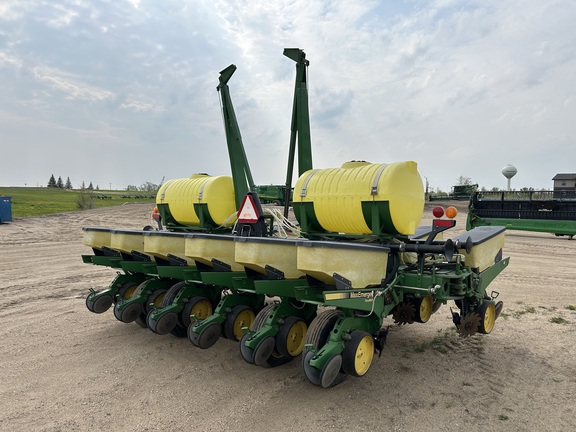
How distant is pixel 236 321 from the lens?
197 inches

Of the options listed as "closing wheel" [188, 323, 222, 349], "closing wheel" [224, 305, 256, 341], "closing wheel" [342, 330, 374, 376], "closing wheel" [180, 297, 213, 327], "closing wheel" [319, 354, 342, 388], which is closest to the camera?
"closing wheel" [319, 354, 342, 388]

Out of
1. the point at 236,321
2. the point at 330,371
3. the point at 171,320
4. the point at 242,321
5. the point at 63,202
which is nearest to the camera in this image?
the point at 330,371

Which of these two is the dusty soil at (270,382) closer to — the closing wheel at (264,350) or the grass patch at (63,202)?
the closing wheel at (264,350)

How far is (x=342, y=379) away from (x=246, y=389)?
3.25 feet

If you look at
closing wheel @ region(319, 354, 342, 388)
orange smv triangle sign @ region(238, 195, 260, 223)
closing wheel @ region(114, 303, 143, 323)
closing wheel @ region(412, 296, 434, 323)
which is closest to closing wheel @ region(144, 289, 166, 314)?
closing wheel @ region(114, 303, 143, 323)

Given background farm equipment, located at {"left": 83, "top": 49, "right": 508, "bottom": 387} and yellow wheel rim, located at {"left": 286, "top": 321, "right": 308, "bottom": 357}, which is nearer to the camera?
background farm equipment, located at {"left": 83, "top": 49, "right": 508, "bottom": 387}

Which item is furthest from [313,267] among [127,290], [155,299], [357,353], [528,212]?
[528,212]

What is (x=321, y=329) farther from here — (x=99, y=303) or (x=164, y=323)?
(x=99, y=303)

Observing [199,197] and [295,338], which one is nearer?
[295,338]


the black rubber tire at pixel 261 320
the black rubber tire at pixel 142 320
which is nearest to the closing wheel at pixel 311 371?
the black rubber tire at pixel 261 320

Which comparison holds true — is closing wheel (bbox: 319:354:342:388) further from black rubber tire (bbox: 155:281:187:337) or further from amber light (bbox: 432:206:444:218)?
black rubber tire (bbox: 155:281:187:337)

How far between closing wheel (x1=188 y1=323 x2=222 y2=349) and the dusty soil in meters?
0.32

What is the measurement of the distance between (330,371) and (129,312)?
10.5ft

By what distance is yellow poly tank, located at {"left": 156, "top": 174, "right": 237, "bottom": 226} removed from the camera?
6098 mm
